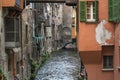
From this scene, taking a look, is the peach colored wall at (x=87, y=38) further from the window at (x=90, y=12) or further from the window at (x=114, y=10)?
the window at (x=114, y=10)

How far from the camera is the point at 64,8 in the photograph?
308 feet

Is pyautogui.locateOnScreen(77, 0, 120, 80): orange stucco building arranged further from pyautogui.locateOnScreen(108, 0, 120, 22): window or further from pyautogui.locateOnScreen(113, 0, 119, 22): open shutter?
pyautogui.locateOnScreen(113, 0, 119, 22): open shutter

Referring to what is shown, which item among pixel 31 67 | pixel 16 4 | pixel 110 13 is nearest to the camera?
pixel 16 4

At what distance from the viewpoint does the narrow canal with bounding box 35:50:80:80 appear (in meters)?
42.8

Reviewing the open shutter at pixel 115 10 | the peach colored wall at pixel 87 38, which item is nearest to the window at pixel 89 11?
the peach colored wall at pixel 87 38

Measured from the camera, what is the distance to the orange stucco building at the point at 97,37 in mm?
26469

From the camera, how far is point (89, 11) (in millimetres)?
26938

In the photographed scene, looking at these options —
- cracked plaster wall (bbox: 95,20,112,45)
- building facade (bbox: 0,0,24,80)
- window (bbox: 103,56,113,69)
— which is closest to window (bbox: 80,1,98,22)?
cracked plaster wall (bbox: 95,20,112,45)

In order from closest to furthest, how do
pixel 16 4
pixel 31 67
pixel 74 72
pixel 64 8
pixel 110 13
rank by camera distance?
pixel 16 4 < pixel 110 13 < pixel 31 67 < pixel 74 72 < pixel 64 8

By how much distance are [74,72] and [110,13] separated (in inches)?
798

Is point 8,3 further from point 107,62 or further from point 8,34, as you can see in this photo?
point 107,62

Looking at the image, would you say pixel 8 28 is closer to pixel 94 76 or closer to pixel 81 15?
pixel 81 15

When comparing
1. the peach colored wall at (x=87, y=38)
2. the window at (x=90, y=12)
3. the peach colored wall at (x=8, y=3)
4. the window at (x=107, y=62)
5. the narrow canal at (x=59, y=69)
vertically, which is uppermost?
the peach colored wall at (x=8, y=3)

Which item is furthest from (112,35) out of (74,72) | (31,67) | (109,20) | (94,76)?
(74,72)
